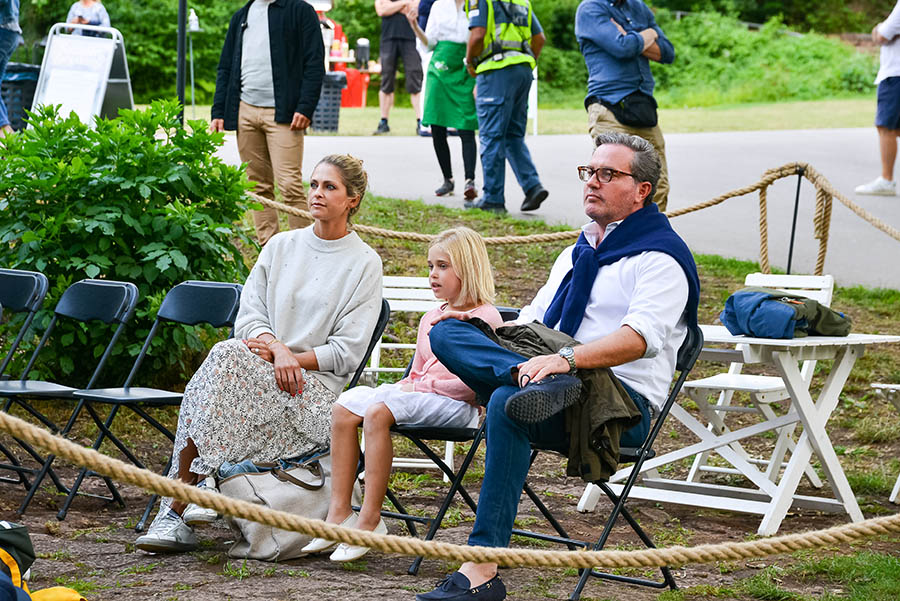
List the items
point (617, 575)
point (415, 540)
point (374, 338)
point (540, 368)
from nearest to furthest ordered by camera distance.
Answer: point (415, 540) → point (540, 368) → point (617, 575) → point (374, 338)

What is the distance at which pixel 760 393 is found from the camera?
209 inches

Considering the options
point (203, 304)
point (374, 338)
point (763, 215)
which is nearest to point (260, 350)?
point (374, 338)

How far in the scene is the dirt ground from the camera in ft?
12.8

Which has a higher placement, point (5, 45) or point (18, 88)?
point (5, 45)

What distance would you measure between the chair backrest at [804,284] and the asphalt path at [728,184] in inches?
120

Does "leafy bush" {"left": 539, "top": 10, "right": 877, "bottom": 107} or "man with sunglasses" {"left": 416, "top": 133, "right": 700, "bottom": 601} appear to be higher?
"leafy bush" {"left": 539, "top": 10, "right": 877, "bottom": 107}

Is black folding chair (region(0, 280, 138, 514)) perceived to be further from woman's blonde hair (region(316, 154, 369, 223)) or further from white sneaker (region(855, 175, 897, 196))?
white sneaker (region(855, 175, 897, 196))

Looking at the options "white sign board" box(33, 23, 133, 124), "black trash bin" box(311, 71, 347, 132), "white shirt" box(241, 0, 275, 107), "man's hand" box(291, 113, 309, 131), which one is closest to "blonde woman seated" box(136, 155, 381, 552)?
"man's hand" box(291, 113, 309, 131)

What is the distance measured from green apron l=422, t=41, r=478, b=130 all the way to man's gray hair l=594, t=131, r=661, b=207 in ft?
18.6

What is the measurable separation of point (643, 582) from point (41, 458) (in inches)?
109

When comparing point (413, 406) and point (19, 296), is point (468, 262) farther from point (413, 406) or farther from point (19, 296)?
point (19, 296)

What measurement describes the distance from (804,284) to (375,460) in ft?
8.88

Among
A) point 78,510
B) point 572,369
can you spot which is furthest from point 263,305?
point 572,369

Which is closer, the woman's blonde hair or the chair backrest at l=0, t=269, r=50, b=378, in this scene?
the woman's blonde hair
